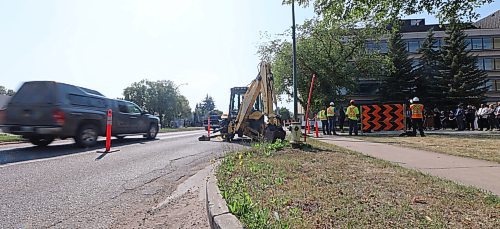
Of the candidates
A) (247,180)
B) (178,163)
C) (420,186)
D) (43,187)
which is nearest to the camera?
(420,186)

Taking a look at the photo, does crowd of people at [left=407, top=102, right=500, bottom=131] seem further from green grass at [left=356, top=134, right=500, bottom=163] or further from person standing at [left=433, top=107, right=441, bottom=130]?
green grass at [left=356, top=134, right=500, bottom=163]

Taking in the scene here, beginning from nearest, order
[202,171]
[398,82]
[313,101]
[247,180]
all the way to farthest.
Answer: [247,180] < [202,171] < [313,101] < [398,82]

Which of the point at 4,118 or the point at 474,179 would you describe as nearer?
the point at 474,179

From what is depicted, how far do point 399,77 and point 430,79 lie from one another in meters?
5.16

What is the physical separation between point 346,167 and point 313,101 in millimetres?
26225

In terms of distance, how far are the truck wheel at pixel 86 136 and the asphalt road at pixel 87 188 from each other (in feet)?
6.66

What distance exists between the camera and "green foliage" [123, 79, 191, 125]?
82.7 meters

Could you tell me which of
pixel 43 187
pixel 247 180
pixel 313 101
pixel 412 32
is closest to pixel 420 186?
pixel 247 180

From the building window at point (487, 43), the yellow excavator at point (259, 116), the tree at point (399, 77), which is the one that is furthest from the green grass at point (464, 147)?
the building window at point (487, 43)

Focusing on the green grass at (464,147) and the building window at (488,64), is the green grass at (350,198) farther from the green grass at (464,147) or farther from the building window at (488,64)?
the building window at (488,64)

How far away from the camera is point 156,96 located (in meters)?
83.0

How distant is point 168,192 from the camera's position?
565 cm

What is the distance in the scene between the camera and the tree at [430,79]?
49469 millimetres

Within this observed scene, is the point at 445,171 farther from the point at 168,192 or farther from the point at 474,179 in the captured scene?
the point at 168,192
